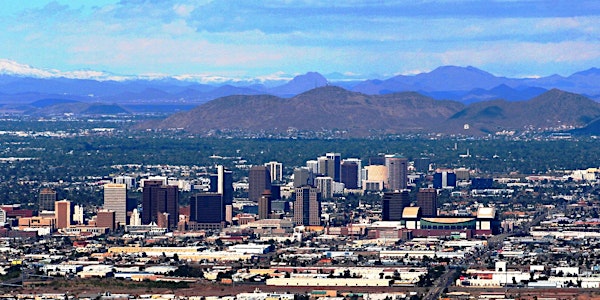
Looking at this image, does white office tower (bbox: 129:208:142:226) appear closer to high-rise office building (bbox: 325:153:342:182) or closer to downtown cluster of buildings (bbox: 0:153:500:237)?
downtown cluster of buildings (bbox: 0:153:500:237)

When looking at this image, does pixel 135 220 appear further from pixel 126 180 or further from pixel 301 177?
pixel 126 180

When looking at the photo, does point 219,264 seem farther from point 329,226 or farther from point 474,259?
point 329,226

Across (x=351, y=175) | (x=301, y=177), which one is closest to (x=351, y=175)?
(x=351, y=175)

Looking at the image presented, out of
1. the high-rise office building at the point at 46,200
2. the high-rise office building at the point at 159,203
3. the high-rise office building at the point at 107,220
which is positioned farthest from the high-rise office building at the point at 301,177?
the high-rise office building at the point at 107,220

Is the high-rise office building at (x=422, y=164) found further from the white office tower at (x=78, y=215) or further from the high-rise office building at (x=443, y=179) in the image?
the white office tower at (x=78, y=215)

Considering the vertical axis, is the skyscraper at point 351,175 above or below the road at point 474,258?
above

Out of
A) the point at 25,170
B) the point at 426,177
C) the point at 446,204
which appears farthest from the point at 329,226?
the point at 25,170

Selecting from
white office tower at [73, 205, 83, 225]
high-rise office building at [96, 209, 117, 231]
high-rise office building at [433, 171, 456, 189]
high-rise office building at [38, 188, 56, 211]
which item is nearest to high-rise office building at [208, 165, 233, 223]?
high-rise office building at [96, 209, 117, 231]

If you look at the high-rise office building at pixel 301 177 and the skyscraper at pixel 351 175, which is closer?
the high-rise office building at pixel 301 177
